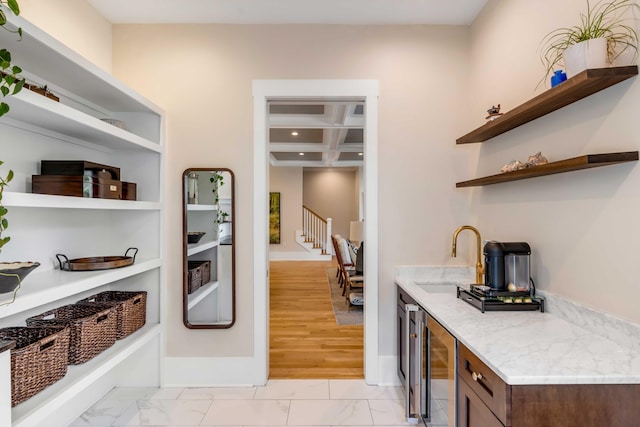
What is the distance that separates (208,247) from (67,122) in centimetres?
128

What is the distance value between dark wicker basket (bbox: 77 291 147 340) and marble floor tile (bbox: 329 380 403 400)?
61.2 inches

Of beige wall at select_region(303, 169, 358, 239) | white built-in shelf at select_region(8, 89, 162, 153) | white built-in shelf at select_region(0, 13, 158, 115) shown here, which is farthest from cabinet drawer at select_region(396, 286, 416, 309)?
beige wall at select_region(303, 169, 358, 239)

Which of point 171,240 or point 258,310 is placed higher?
point 171,240

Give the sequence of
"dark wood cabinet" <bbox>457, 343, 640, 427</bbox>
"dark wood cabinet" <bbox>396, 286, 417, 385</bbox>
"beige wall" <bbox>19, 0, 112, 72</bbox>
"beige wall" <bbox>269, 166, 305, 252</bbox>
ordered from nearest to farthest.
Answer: "dark wood cabinet" <bbox>457, 343, 640, 427</bbox>, "beige wall" <bbox>19, 0, 112, 72</bbox>, "dark wood cabinet" <bbox>396, 286, 417, 385</bbox>, "beige wall" <bbox>269, 166, 305, 252</bbox>

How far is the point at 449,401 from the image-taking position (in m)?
1.53

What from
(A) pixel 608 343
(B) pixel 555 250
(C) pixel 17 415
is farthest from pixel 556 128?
(C) pixel 17 415

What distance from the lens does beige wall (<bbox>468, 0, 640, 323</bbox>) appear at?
4.33ft

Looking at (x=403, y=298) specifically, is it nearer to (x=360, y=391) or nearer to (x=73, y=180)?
(x=360, y=391)

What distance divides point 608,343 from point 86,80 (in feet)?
9.73

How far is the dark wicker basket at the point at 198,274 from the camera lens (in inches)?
105

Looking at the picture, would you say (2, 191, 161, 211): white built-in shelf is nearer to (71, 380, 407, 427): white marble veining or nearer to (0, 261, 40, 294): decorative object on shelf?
(0, 261, 40, 294): decorative object on shelf

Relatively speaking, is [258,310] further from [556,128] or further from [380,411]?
[556,128]

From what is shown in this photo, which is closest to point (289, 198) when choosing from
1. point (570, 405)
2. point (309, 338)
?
point (309, 338)

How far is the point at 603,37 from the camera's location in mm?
1355
